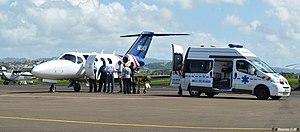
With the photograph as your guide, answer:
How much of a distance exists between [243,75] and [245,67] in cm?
38

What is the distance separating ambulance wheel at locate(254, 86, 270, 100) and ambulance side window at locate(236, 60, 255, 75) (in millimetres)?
782

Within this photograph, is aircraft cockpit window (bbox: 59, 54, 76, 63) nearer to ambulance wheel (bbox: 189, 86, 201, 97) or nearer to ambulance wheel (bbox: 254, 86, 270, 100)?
ambulance wheel (bbox: 189, 86, 201, 97)

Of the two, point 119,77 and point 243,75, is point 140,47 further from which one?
point 243,75

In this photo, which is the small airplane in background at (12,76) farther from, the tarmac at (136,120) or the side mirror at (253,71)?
the tarmac at (136,120)

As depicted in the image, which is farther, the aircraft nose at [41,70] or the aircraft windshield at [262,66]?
the aircraft nose at [41,70]

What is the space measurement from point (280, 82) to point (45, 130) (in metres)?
16.0

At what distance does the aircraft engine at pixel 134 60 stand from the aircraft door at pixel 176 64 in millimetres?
6454

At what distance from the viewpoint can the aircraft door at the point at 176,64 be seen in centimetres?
2822

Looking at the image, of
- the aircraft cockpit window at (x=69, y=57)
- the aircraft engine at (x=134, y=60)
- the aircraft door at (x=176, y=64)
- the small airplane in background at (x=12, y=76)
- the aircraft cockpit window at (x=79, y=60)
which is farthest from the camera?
the small airplane in background at (x=12, y=76)

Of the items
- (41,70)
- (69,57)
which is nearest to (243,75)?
(41,70)

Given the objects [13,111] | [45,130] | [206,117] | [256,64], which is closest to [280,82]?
[256,64]

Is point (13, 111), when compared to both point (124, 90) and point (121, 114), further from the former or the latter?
point (124, 90)

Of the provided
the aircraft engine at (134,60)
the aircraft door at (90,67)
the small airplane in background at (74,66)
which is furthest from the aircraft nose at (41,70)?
the aircraft engine at (134,60)

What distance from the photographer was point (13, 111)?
15.7 meters
